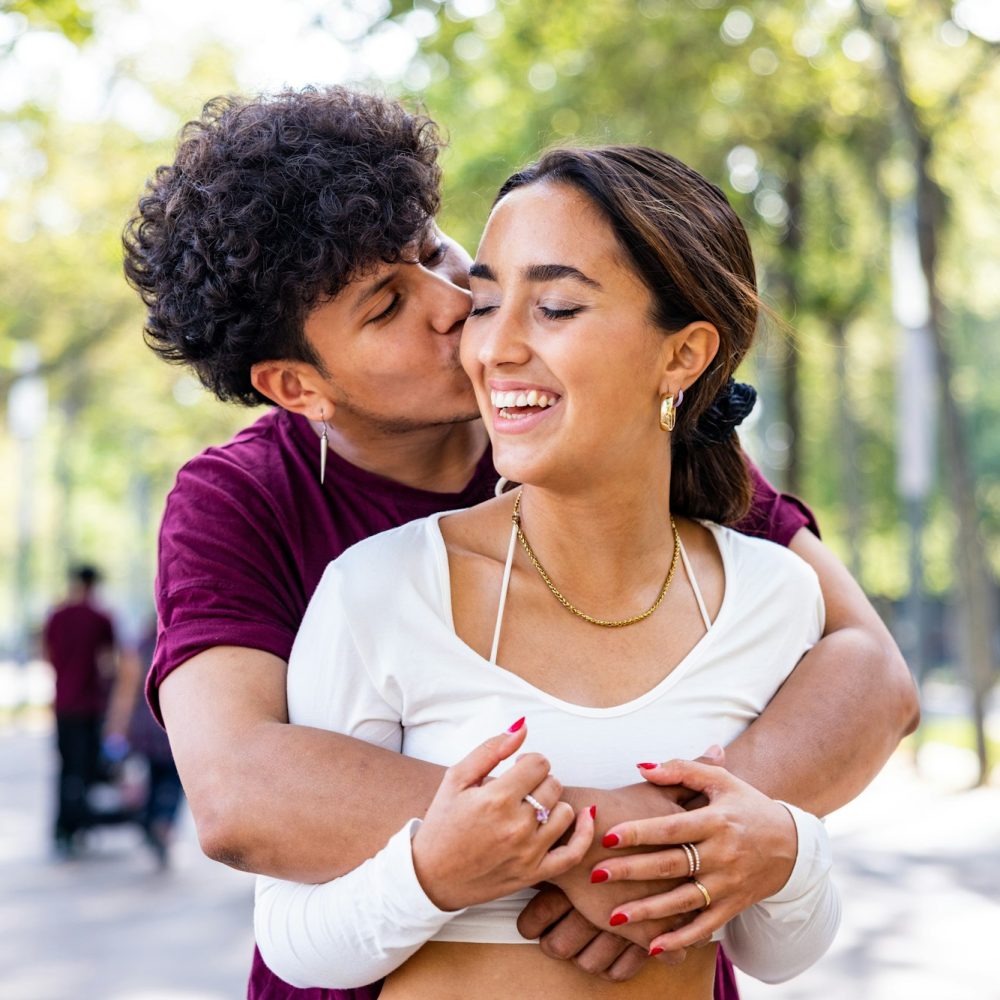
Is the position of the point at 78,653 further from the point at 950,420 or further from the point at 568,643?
the point at 568,643

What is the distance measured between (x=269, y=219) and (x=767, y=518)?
121cm

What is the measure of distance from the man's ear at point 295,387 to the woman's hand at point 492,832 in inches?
38.5

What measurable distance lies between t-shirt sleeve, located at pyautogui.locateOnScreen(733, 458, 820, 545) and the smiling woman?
1.05ft

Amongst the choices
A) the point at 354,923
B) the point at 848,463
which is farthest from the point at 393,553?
the point at 848,463

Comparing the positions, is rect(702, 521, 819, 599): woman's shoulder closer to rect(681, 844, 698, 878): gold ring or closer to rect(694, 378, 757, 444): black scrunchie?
rect(694, 378, 757, 444): black scrunchie

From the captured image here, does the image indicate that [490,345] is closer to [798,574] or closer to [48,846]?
[798,574]

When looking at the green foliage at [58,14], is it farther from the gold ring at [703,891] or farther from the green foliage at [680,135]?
the gold ring at [703,891]

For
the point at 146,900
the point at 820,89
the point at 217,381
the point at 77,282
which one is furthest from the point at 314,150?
the point at 77,282

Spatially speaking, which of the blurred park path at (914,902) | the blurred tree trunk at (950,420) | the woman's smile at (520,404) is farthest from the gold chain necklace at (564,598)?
the blurred tree trunk at (950,420)

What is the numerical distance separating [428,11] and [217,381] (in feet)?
24.6

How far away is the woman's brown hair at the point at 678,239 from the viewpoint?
103 inches

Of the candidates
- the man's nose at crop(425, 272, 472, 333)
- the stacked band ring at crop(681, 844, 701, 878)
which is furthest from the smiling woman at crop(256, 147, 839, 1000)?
the man's nose at crop(425, 272, 472, 333)

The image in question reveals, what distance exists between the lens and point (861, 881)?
981 cm

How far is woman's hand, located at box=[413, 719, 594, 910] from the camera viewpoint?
2236 mm
